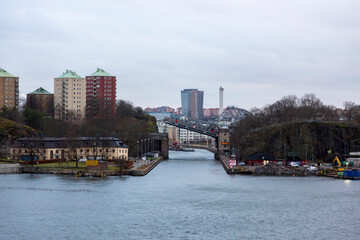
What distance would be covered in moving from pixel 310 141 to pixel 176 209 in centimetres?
3988

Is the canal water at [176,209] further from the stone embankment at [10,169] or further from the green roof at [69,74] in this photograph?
the green roof at [69,74]

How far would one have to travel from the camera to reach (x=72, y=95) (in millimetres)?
113312

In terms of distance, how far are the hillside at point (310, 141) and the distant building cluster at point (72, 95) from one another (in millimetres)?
42589

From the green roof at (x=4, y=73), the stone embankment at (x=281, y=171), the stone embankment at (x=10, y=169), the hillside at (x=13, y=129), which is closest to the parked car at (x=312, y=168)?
the stone embankment at (x=281, y=171)

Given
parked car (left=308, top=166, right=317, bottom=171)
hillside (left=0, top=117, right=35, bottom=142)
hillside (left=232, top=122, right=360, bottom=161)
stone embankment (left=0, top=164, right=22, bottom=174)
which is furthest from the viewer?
hillside (left=0, top=117, right=35, bottom=142)

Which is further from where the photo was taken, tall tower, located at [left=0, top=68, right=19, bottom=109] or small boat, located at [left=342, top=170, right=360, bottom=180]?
tall tower, located at [left=0, top=68, right=19, bottom=109]

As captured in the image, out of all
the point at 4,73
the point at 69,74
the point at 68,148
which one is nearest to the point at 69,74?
the point at 69,74

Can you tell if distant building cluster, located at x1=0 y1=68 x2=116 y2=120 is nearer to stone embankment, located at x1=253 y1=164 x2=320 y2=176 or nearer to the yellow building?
the yellow building

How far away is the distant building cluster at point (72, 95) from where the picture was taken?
4230 inches

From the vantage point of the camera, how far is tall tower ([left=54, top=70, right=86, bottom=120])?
11244cm

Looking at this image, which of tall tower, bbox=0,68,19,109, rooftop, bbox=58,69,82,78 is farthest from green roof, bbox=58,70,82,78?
tall tower, bbox=0,68,19,109

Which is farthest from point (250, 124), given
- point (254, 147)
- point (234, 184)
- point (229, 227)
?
point (229, 227)

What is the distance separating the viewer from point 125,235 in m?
27.7

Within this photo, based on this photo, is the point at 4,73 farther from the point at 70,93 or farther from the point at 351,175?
the point at 351,175
